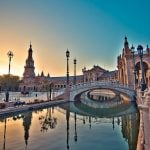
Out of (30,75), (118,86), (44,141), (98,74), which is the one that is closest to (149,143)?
(44,141)

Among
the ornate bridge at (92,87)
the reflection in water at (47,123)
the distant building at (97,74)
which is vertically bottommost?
the reflection in water at (47,123)

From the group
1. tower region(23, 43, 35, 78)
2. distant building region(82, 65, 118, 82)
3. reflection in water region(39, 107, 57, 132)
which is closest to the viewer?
reflection in water region(39, 107, 57, 132)

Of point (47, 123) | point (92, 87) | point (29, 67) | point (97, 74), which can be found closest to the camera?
point (47, 123)

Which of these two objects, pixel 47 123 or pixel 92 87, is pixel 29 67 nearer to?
pixel 92 87

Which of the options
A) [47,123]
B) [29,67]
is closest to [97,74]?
[29,67]

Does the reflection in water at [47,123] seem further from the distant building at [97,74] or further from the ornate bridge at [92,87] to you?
the distant building at [97,74]

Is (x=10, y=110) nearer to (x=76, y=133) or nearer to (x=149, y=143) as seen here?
(x=76, y=133)

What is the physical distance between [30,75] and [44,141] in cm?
8837

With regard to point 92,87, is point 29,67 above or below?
above

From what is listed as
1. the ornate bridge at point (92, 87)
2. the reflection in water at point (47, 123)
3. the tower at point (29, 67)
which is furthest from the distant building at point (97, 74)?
the reflection in water at point (47, 123)

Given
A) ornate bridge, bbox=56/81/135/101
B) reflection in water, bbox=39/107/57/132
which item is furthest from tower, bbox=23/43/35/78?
reflection in water, bbox=39/107/57/132

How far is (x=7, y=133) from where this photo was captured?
578 inches

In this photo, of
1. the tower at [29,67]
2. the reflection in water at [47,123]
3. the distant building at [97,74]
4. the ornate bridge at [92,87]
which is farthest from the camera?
the distant building at [97,74]

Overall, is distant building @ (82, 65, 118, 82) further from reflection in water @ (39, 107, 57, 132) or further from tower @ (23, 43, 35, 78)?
reflection in water @ (39, 107, 57, 132)
